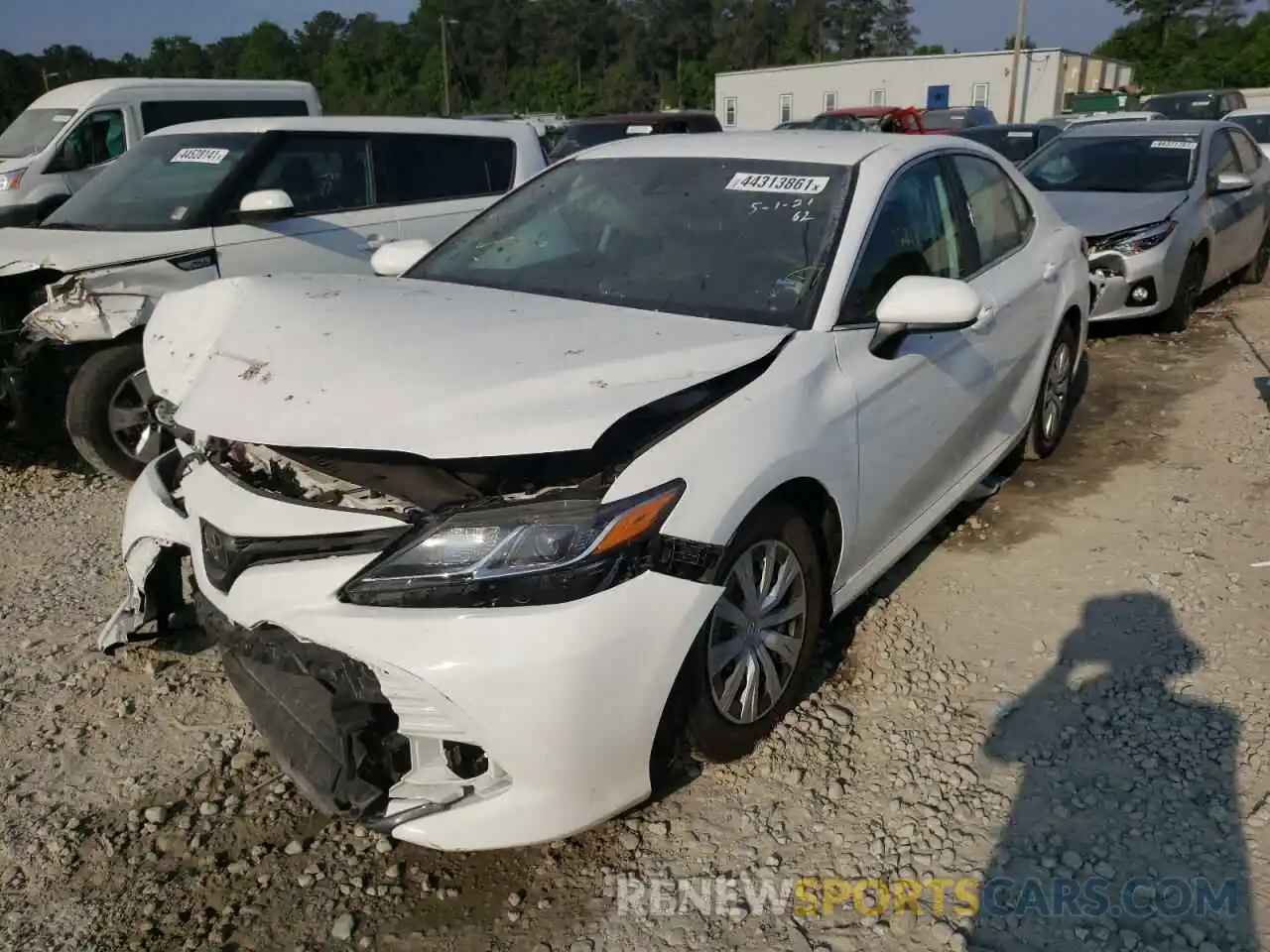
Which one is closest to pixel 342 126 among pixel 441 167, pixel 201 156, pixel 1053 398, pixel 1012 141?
pixel 441 167

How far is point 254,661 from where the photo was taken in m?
2.48

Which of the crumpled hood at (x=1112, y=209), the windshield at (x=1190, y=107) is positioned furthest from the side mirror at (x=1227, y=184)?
the windshield at (x=1190, y=107)

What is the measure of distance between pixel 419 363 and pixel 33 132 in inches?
440

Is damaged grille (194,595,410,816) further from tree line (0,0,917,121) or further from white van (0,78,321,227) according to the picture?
tree line (0,0,917,121)

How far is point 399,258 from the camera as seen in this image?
3975mm

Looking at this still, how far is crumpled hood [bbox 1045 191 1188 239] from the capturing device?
7496 mm

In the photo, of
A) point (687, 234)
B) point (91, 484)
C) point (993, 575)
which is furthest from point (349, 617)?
point (91, 484)

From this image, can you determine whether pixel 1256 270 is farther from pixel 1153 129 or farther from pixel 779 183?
pixel 779 183

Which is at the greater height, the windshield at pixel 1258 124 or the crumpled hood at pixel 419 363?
the crumpled hood at pixel 419 363

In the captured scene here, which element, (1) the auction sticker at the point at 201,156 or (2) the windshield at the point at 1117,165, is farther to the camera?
(2) the windshield at the point at 1117,165

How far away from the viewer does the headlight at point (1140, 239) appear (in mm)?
7414

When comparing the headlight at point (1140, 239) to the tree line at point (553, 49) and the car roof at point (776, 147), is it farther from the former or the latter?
the tree line at point (553, 49)

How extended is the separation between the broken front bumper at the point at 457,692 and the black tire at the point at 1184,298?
6.81 metres

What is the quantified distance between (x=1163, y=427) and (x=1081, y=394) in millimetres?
707
